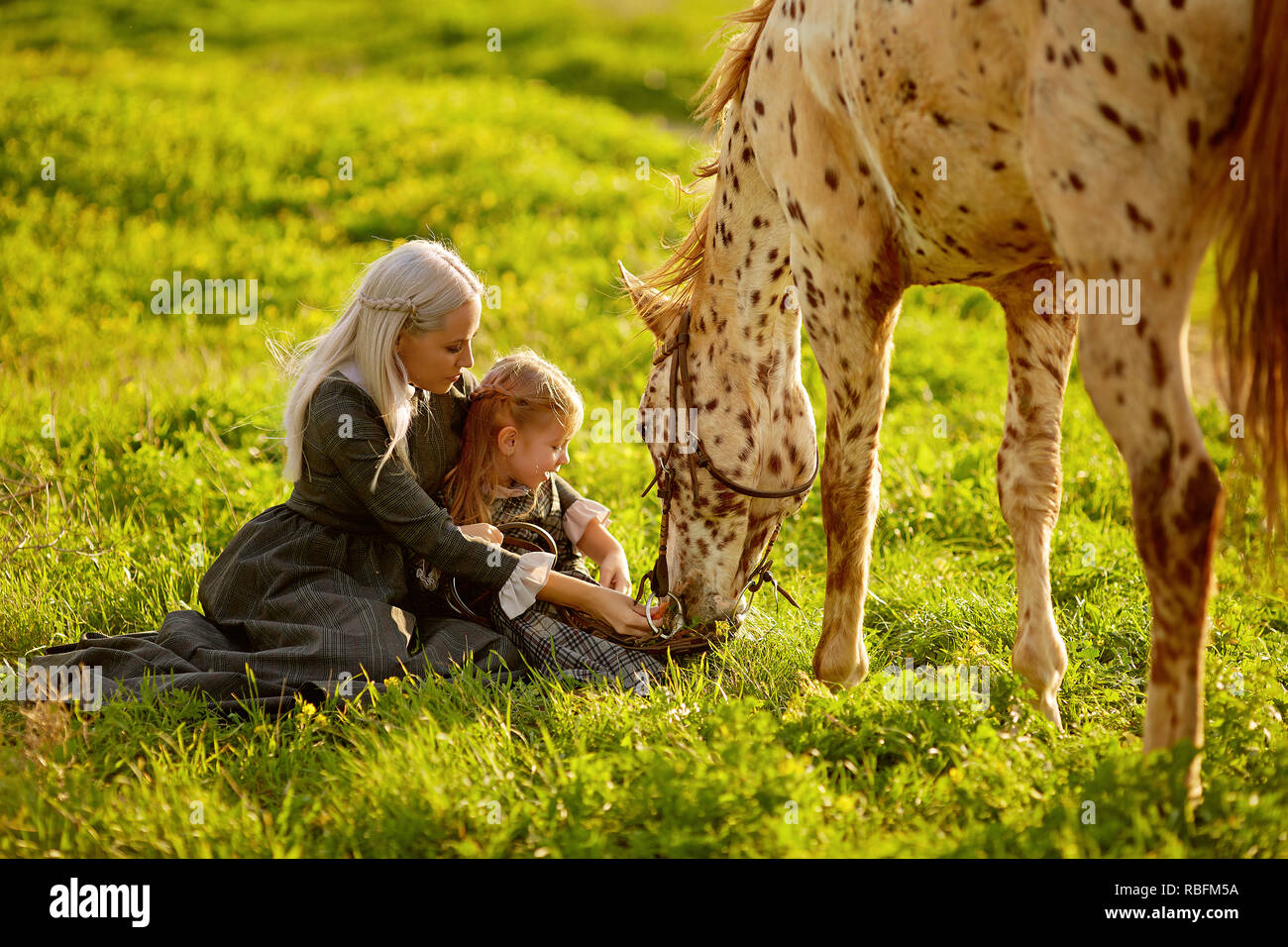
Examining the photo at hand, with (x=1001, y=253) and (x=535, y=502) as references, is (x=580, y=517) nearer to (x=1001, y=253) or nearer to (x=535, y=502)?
(x=535, y=502)

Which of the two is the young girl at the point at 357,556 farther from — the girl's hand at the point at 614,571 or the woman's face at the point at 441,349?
the girl's hand at the point at 614,571

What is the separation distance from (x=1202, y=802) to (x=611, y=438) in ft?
12.7

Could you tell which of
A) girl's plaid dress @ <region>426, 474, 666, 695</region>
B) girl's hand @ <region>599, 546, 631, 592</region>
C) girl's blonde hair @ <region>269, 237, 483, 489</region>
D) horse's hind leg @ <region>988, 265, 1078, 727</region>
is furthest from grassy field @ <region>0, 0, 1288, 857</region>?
girl's blonde hair @ <region>269, 237, 483, 489</region>

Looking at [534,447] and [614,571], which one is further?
[614,571]

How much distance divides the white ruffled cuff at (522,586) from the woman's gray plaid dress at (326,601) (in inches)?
1.6

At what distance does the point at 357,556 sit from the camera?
12.9 feet

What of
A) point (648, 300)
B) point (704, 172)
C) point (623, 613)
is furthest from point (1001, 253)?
point (623, 613)

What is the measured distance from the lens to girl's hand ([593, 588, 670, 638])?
3.86 m

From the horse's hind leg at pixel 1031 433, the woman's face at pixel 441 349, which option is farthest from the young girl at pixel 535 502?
the horse's hind leg at pixel 1031 433

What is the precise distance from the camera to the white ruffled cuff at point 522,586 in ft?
12.7

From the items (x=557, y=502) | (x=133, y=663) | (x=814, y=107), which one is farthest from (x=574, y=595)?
(x=814, y=107)

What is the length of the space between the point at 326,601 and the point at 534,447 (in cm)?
91

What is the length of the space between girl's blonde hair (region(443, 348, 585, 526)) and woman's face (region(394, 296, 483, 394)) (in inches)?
8.6

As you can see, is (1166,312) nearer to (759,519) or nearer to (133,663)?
(759,519)
